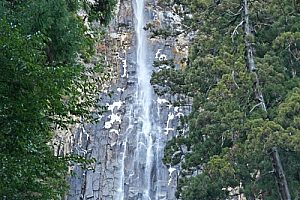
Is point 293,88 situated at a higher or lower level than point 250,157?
higher

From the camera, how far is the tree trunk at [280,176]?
29.6 feet

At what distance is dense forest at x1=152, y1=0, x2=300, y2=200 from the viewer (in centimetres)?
913

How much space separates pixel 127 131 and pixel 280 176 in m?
12.5

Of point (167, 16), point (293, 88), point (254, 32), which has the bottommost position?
point (293, 88)

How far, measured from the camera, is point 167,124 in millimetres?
21422

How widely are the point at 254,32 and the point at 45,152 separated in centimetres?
779

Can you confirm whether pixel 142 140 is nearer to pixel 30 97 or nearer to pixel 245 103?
pixel 245 103

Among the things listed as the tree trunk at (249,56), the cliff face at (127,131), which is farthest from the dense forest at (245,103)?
the cliff face at (127,131)

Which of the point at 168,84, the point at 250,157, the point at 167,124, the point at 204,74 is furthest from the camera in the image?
the point at 167,124

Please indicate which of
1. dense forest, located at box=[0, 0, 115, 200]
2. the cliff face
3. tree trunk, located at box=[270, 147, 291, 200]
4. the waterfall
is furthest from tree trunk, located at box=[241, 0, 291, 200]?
the waterfall

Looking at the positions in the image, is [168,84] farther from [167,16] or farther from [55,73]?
[167,16]

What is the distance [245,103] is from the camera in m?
10.1

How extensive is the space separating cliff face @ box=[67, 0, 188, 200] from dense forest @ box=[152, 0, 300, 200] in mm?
5233

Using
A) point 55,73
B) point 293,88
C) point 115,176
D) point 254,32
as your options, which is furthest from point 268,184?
point 115,176
